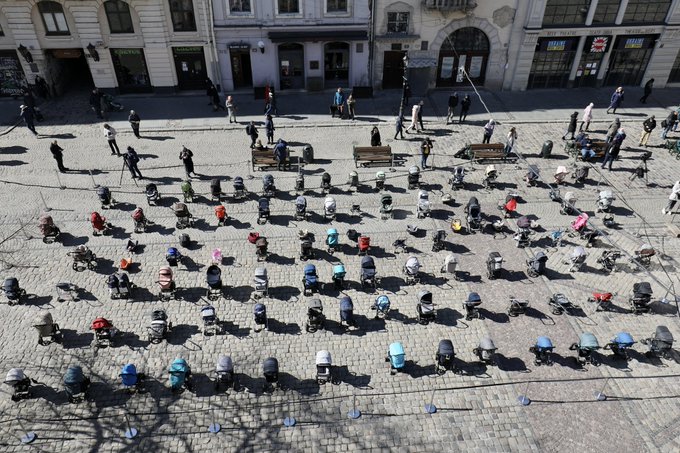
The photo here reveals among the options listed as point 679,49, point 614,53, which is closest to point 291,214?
point 614,53

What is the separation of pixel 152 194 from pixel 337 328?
12382 millimetres

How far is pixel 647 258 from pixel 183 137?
2642cm

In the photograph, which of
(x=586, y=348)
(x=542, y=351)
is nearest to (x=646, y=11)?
(x=586, y=348)

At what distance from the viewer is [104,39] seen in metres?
35.4

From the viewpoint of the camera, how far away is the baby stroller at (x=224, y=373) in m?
16.5

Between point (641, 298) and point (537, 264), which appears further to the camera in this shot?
point (537, 264)

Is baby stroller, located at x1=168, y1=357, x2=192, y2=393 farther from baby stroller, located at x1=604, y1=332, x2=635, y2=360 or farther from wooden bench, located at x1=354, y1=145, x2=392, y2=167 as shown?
wooden bench, located at x1=354, y1=145, x2=392, y2=167

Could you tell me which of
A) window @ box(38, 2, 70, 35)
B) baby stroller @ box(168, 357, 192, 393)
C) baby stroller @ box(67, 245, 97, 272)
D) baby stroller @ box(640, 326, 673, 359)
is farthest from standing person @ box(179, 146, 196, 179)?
baby stroller @ box(640, 326, 673, 359)

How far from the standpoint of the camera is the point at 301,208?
2431 centimetres

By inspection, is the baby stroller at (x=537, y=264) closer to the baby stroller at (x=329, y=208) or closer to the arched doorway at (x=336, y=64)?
the baby stroller at (x=329, y=208)

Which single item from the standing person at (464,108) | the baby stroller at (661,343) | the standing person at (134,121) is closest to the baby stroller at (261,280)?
the baby stroller at (661,343)

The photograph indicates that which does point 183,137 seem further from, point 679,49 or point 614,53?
point 679,49

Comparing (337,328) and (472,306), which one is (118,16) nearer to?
(337,328)

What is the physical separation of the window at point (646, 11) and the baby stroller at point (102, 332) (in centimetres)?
3845
